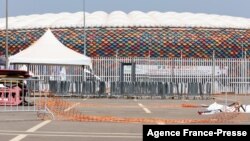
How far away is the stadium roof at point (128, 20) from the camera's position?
3054 inches

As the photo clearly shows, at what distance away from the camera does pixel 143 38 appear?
247 ft

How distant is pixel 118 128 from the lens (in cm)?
1373

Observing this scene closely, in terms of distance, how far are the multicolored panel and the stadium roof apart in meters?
1.12

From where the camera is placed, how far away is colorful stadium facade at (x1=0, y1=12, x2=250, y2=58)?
7500 cm

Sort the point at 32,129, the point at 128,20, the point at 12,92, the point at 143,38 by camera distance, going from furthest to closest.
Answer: the point at 128,20 < the point at 143,38 < the point at 12,92 < the point at 32,129

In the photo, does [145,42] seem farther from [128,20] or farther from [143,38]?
[128,20]

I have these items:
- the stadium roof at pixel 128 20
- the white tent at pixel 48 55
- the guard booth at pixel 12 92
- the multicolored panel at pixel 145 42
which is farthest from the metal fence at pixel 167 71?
the stadium roof at pixel 128 20

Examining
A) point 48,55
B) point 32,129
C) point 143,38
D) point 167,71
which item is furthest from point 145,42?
point 32,129

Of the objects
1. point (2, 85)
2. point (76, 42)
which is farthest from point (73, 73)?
point (76, 42)

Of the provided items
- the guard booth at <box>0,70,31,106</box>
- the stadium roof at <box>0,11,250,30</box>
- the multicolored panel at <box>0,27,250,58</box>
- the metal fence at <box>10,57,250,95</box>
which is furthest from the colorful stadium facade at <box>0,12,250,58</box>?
the guard booth at <box>0,70,31,106</box>

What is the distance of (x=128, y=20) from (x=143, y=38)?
264 inches

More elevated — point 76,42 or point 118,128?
point 76,42

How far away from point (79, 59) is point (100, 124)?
19481 millimetres

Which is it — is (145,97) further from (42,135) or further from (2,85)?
(42,135)
